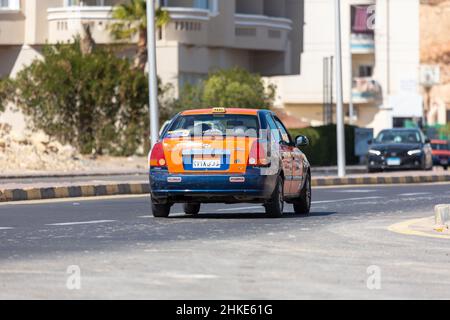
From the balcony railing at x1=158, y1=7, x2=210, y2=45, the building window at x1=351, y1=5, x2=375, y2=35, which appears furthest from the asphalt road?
the building window at x1=351, y1=5, x2=375, y2=35

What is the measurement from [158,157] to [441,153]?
40933mm

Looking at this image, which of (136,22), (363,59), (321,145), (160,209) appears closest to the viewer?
(160,209)

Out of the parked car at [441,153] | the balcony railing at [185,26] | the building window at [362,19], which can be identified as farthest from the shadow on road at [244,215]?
the building window at [362,19]

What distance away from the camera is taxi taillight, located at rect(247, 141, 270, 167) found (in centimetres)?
2083

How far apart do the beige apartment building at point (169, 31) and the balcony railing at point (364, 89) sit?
42323mm

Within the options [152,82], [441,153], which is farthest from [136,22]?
[152,82]

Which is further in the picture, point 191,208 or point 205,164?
point 191,208

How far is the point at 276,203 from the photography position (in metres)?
21.4

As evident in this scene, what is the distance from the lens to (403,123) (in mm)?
104375

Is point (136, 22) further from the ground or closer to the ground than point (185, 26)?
further from the ground

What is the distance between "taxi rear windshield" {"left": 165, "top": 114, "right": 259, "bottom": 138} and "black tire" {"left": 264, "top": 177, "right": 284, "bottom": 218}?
0.80 meters

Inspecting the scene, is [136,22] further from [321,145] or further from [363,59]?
[363,59]

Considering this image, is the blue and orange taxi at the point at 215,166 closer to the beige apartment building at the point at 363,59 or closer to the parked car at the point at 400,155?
the parked car at the point at 400,155
